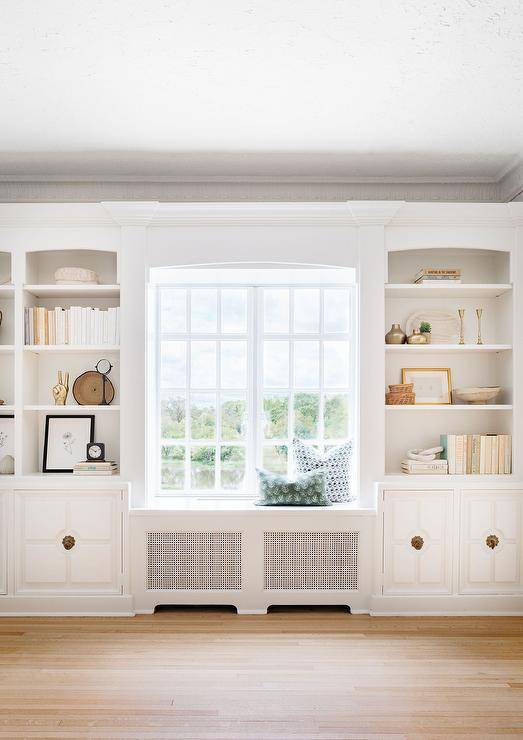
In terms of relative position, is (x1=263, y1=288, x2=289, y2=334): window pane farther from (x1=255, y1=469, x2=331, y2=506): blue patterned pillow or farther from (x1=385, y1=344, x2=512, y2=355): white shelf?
(x1=255, y1=469, x2=331, y2=506): blue patterned pillow

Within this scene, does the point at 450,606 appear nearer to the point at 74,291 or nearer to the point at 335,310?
the point at 335,310

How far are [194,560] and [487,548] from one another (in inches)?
73.0

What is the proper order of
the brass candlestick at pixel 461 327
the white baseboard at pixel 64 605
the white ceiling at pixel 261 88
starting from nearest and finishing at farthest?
the white ceiling at pixel 261 88
the white baseboard at pixel 64 605
the brass candlestick at pixel 461 327

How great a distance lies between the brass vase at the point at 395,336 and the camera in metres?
3.97

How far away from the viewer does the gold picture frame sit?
4133 mm

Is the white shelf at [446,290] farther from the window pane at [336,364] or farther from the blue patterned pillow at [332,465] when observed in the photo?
the blue patterned pillow at [332,465]

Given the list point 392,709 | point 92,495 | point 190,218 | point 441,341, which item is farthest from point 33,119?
point 392,709

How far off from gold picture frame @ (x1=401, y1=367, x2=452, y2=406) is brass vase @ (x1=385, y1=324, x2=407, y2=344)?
27 centimetres

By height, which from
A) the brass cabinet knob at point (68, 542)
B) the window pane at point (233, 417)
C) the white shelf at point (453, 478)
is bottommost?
the brass cabinet knob at point (68, 542)

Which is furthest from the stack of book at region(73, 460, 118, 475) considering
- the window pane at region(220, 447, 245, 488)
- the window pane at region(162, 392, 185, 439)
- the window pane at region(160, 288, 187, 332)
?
the window pane at region(160, 288, 187, 332)

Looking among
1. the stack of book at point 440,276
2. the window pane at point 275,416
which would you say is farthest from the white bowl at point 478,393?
the window pane at point 275,416

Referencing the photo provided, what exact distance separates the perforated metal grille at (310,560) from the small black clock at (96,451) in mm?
1189

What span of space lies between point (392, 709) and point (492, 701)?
0.47 m

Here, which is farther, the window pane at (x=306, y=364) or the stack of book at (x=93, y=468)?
the window pane at (x=306, y=364)
